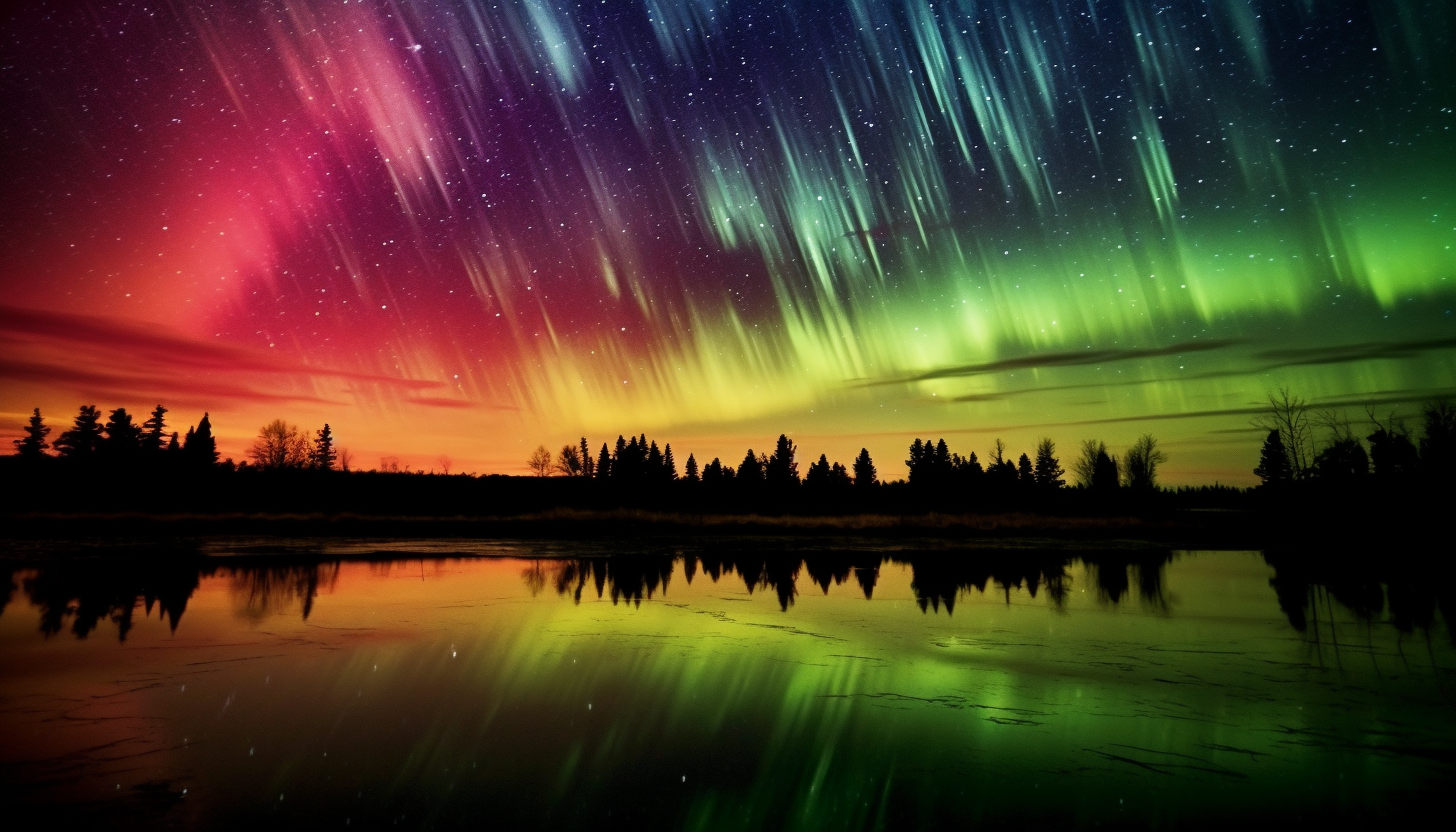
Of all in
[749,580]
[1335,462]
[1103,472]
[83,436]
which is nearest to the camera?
[749,580]

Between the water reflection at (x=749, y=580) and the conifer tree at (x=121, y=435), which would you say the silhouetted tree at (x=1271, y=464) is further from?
the conifer tree at (x=121, y=435)

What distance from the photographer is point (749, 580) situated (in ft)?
62.2

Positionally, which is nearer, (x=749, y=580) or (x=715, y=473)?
(x=749, y=580)

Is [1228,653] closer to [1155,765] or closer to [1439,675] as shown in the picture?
[1439,675]

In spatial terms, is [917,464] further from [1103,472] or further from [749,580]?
[749,580]

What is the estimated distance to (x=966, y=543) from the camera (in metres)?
33.2

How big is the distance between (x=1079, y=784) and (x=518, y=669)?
6.16 metres

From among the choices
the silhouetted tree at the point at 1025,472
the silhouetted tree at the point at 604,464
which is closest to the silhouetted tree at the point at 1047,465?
the silhouetted tree at the point at 1025,472

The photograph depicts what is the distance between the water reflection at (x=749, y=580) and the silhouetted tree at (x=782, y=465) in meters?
119

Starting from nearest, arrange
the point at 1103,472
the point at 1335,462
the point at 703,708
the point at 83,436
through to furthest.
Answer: the point at 703,708, the point at 1335,462, the point at 83,436, the point at 1103,472

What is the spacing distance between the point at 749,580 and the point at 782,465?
13186 centimetres

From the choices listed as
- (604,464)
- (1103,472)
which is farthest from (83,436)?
(1103,472)

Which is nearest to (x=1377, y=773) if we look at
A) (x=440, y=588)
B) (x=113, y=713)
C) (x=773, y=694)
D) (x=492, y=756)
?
(x=773, y=694)

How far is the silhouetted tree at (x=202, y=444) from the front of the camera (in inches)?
3691
